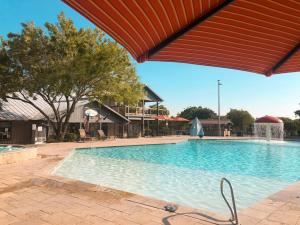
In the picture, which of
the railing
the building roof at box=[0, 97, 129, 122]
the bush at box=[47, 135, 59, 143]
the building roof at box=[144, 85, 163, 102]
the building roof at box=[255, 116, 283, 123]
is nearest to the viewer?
the building roof at box=[0, 97, 129, 122]

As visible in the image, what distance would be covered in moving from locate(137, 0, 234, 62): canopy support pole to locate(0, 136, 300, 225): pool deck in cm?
266

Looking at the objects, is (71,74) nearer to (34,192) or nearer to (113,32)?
(34,192)

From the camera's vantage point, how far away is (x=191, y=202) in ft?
23.7

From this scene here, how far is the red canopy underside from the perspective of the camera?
7.48 feet

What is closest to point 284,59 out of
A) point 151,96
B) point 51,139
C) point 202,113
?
point 51,139

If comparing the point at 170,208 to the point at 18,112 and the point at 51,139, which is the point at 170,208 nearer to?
the point at 51,139

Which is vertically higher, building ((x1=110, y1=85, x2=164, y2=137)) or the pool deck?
building ((x1=110, y1=85, x2=164, y2=137))

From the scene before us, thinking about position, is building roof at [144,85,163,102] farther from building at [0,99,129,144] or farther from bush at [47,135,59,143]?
bush at [47,135,59,143]

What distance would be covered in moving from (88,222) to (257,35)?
3686mm

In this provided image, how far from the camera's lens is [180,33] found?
9.18 feet

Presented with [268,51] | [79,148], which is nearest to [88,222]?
[268,51]

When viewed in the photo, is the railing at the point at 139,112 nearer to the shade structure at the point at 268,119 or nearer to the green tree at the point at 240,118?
the shade structure at the point at 268,119

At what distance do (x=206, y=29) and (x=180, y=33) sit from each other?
26cm

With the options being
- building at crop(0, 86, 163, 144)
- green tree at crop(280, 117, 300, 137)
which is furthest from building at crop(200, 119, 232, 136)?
building at crop(0, 86, 163, 144)
